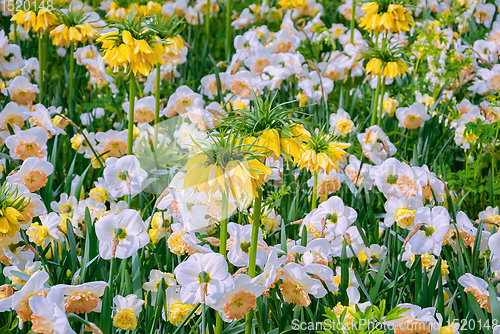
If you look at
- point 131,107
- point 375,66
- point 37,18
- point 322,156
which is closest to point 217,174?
point 322,156

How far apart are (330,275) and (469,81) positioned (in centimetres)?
221

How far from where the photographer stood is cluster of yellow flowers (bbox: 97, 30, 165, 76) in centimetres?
160

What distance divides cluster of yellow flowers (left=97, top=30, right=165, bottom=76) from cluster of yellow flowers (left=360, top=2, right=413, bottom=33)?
1.03 m

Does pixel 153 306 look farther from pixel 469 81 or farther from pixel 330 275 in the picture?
pixel 469 81

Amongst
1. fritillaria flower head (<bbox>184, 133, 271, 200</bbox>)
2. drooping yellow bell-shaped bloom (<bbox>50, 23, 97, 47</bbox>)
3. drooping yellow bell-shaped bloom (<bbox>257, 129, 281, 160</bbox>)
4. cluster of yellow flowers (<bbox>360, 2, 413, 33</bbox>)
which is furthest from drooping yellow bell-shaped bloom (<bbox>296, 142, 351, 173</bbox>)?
drooping yellow bell-shaped bloom (<bbox>50, 23, 97, 47</bbox>)

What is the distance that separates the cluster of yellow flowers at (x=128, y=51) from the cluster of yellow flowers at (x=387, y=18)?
1.03 m

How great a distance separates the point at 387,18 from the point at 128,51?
3.86ft

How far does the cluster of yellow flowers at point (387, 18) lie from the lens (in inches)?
86.6

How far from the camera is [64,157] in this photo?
242cm

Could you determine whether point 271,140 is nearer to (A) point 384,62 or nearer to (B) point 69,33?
(A) point 384,62

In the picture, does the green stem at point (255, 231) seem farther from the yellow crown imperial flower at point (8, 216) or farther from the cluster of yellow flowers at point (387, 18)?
the cluster of yellow flowers at point (387, 18)

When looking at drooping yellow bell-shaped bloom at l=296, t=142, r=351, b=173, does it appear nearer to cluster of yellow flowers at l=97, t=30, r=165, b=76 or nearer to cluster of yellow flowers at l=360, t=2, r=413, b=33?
cluster of yellow flowers at l=97, t=30, r=165, b=76

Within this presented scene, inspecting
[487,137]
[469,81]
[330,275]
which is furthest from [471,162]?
[330,275]

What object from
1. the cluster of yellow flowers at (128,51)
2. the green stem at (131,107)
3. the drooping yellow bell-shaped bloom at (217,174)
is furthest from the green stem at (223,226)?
the green stem at (131,107)
